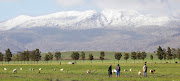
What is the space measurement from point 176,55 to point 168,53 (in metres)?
8.25

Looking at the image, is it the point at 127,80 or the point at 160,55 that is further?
the point at 160,55

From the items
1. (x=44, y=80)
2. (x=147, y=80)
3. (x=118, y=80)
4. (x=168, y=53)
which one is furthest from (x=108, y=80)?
(x=168, y=53)

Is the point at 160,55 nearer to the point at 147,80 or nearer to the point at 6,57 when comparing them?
the point at 6,57

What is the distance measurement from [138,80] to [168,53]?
138173 mm

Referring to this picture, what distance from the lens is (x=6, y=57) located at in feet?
642

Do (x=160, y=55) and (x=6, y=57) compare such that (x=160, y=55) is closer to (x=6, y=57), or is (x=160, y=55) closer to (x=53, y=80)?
(x=6, y=57)

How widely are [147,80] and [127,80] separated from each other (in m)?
3.59

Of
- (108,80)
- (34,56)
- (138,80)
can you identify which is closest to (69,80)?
(108,80)

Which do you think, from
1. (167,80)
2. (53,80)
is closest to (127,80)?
(167,80)

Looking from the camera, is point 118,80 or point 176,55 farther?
point 176,55

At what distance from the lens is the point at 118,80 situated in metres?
61.1

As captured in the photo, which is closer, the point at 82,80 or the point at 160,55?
the point at 82,80

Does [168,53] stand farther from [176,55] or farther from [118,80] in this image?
[118,80]

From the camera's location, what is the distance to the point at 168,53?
19362cm
